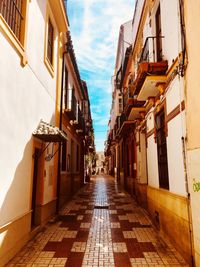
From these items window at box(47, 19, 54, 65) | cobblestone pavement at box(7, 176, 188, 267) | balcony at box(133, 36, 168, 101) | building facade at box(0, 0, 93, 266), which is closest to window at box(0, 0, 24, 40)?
building facade at box(0, 0, 93, 266)

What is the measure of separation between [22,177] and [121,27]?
1477 cm

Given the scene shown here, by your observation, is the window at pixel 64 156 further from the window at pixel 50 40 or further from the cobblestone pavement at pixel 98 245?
the window at pixel 50 40

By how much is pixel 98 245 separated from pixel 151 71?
439 cm

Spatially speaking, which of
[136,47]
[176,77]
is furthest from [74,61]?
[176,77]

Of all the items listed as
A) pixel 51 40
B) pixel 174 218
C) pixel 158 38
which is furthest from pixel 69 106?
pixel 174 218

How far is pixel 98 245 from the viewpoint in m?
5.22

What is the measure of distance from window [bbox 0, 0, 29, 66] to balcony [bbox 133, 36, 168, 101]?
2942 millimetres

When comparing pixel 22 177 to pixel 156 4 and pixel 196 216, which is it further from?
pixel 156 4

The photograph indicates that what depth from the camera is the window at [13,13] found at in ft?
15.1

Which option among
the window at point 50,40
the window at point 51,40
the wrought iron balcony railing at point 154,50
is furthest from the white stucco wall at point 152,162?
the window at point 50,40

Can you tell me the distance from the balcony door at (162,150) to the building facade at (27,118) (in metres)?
2.94

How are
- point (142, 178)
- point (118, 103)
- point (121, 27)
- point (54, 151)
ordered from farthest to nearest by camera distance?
point (118, 103) < point (121, 27) < point (142, 178) < point (54, 151)

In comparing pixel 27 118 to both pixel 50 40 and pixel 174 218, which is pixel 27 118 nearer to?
pixel 50 40

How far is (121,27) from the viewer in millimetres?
16609
